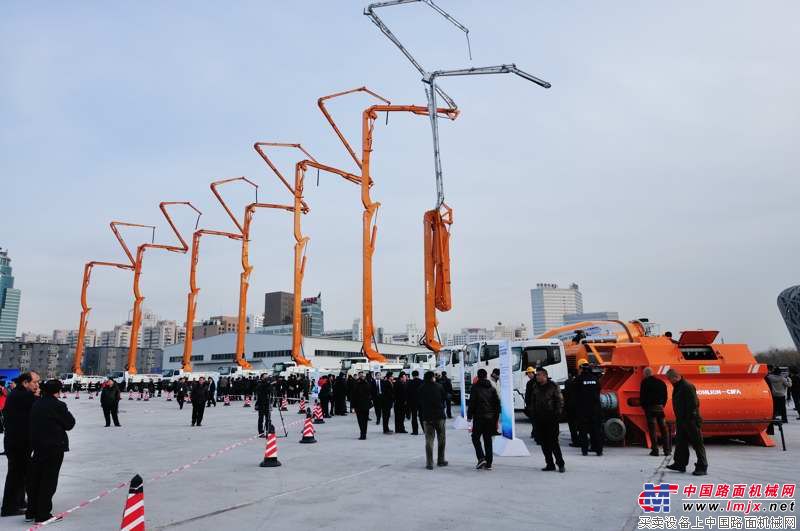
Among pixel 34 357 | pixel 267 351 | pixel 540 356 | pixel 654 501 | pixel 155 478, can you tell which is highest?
pixel 34 357

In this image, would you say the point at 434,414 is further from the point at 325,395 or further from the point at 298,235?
the point at 298,235

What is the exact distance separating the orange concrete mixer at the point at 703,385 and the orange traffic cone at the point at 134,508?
9466mm

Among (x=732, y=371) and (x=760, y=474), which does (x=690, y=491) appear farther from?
(x=732, y=371)

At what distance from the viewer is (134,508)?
513 cm

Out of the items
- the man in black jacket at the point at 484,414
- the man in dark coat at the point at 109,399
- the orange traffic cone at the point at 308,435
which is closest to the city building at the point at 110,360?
the man in dark coat at the point at 109,399

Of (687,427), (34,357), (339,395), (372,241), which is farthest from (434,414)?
(34,357)

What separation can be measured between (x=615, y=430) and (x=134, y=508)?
9.69m

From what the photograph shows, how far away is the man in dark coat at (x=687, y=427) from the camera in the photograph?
842 cm

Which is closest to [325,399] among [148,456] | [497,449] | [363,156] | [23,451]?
[148,456]

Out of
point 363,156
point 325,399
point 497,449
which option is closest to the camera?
point 497,449

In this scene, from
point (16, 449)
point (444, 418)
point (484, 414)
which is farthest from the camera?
point (444, 418)

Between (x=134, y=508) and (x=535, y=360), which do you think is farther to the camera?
(x=535, y=360)

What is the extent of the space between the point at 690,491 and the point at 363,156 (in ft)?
119

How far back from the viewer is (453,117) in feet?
141
